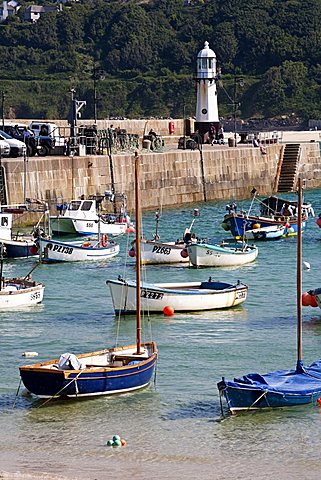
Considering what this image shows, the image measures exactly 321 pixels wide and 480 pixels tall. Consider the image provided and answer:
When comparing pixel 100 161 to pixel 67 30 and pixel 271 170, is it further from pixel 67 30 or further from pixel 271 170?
pixel 67 30

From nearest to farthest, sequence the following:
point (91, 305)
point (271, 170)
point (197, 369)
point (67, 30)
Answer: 1. point (197, 369)
2. point (91, 305)
3. point (271, 170)
4. point (67, 30)

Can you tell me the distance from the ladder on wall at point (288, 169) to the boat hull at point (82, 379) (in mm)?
46888

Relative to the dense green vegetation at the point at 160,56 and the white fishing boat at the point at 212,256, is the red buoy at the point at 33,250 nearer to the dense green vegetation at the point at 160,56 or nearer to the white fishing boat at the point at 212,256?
the white fishing boat at the point at 212,256

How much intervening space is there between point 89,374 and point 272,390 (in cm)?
306

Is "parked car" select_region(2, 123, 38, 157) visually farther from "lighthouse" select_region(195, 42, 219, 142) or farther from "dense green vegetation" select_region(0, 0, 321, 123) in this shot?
"dense green vegetation" select_region(0, 0, 321, 123)

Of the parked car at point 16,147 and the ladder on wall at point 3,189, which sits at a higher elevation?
the parked car at point 16,147

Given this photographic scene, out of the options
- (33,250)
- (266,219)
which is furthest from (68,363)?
(266,219)

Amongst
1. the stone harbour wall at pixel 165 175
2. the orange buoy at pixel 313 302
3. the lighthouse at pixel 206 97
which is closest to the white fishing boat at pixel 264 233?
the stone harbour wall at pixel 165 175

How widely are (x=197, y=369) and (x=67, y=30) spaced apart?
14884 centimetres

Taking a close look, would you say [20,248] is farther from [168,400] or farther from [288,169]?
[288,169]

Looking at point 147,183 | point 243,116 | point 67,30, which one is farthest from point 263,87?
point 147,183

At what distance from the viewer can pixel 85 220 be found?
152 feet

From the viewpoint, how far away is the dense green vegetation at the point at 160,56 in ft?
486

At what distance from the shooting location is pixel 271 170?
70312 mm
